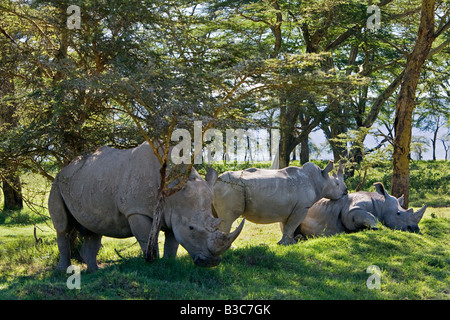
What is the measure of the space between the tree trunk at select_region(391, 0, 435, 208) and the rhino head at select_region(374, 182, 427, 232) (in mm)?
1693

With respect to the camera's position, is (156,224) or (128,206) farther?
(128,206)

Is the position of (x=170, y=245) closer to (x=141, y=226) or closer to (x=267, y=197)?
(x=141, y=226)

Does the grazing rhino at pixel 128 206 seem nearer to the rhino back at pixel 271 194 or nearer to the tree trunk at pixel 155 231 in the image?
the tree trunk at pixel 155 231

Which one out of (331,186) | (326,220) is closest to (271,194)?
(331,186)

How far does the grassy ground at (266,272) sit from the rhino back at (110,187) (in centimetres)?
68

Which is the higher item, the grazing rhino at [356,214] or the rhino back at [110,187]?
the rhino back at [110,187]

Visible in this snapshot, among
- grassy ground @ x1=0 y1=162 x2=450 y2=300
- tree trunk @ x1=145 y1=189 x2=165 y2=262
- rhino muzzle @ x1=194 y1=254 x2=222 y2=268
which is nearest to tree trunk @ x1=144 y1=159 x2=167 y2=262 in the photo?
tree trunk @ x1=145 y1=189 x2=165 y2=262

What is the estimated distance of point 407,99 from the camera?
15.3m

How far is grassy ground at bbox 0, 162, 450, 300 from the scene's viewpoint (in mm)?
7766

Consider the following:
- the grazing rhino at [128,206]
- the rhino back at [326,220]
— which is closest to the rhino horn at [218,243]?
the grazing rhino at [128,206]

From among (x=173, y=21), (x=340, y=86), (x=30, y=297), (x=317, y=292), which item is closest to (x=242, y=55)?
(x=173, y=21)

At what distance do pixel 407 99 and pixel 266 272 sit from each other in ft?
26.3

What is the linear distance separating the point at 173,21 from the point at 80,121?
3093mm

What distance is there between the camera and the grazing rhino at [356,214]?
13453 mm
